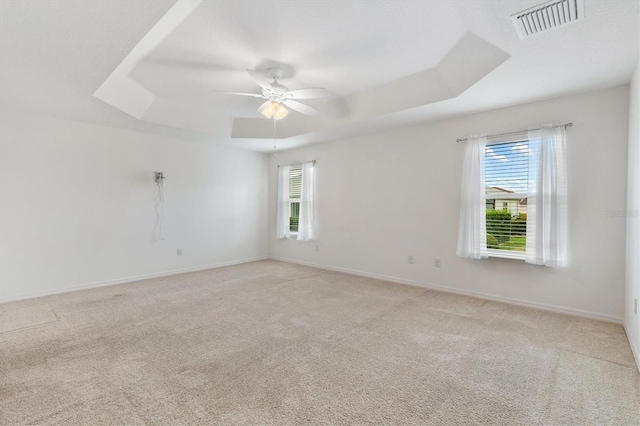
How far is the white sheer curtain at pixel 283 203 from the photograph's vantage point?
21.7ft

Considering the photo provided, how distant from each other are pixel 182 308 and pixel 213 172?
3160 millimetres

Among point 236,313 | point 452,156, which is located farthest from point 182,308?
point 452,156

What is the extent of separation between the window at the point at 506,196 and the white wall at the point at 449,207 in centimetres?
20

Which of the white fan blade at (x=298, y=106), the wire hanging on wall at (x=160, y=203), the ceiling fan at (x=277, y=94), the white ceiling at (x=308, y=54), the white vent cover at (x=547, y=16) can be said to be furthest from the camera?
the wire hanging on wall at (x=160, y=203)

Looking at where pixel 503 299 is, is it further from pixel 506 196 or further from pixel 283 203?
pixel 283 203

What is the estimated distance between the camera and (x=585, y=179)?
10.8 ft

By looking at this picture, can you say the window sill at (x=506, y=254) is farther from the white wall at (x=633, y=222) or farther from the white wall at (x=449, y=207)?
the white wall at (x=633, y=222)

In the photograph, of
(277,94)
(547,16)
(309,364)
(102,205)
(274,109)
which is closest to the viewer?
(547,16)

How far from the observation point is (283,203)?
6.61 m

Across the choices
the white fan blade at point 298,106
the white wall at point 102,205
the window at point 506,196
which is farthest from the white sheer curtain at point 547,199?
the white wall at point 102,205

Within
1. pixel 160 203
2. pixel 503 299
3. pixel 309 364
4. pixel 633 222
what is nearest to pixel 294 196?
pixel 160 203

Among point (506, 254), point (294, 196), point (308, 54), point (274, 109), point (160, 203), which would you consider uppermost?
point (308, 54)

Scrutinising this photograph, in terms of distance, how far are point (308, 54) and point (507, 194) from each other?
2.92 meters

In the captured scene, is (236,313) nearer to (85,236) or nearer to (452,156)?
(85,236)
